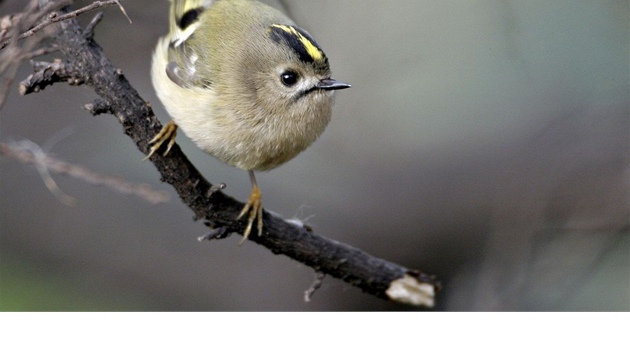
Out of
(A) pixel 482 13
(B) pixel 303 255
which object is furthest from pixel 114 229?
(A) pixel 482 13

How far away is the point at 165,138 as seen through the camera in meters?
1.23

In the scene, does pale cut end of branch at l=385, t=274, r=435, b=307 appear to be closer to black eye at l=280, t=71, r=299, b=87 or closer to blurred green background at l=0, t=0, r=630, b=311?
blurred green background at l=0, t=0, r=630, b=311

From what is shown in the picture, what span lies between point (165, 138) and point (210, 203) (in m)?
0.18

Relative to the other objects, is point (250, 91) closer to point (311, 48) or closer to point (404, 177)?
point (311, 48)

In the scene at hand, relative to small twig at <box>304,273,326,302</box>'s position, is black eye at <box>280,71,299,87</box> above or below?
above

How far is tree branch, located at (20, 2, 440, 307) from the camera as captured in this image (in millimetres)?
1139

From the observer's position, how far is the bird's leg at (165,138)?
1.20 meters

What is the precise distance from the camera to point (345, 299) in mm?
1957

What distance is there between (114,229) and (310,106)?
0.98 m

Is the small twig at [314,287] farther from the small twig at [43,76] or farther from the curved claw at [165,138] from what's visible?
the small twig at [43,76]

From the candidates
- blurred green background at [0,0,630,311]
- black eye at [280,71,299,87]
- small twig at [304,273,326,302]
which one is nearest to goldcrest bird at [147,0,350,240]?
black eye at [280,71,299,87]

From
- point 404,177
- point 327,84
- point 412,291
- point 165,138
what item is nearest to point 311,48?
point 327,84
